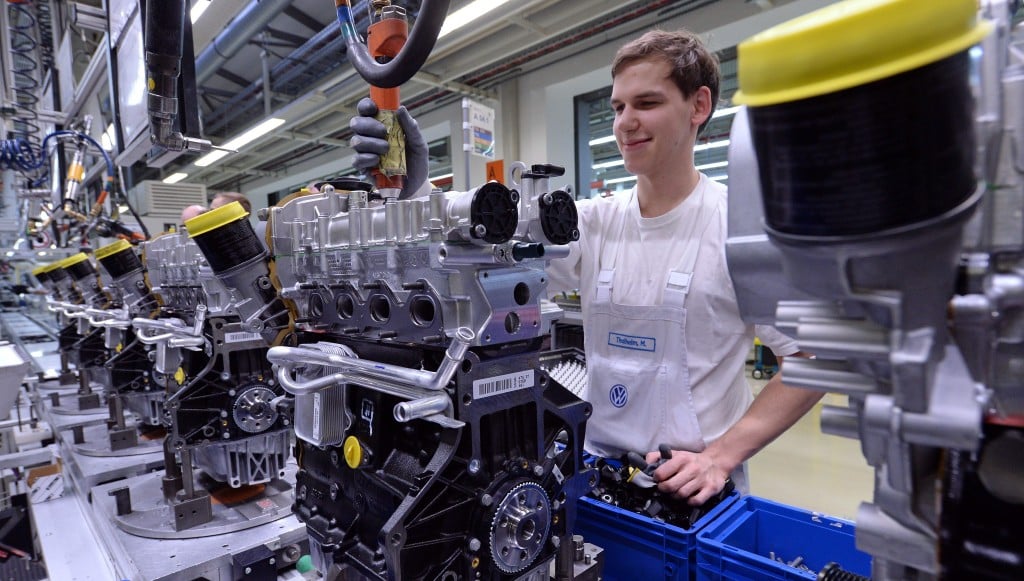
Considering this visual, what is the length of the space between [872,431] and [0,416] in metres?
3.29

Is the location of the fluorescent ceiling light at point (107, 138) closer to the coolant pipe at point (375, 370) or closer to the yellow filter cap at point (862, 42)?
the coolant pipe at point (375, 370)

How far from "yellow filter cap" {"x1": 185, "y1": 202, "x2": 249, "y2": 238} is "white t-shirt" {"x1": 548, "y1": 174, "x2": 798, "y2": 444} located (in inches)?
36.2

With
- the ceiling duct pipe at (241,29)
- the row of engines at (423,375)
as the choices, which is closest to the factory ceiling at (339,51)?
the ceiling duct pipe at (241,29)

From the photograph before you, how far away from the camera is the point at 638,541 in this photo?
1149mm

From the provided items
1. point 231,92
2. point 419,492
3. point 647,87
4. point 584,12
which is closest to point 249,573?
point 419,492

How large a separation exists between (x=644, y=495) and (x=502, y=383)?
19.9 inches

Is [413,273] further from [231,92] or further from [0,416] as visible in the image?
[231,92]

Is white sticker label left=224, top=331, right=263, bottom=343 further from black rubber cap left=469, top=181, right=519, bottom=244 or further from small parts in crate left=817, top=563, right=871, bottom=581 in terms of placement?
small parts in crate left=817, top=563, right=871, bottom=581

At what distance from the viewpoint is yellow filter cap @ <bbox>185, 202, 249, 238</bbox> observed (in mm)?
1434

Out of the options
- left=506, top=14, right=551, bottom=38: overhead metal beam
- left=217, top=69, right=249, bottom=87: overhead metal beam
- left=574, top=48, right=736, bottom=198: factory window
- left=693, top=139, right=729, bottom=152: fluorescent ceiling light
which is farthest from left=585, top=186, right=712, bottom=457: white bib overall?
left=217, top=69, right=249, bottom=87: overhead metal beam

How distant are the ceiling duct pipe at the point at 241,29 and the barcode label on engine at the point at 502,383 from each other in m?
4.02

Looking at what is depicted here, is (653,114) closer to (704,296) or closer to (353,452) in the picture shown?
(704,296)

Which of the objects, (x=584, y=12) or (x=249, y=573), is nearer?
(x=249, y=573)

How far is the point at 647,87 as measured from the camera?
134 cm
